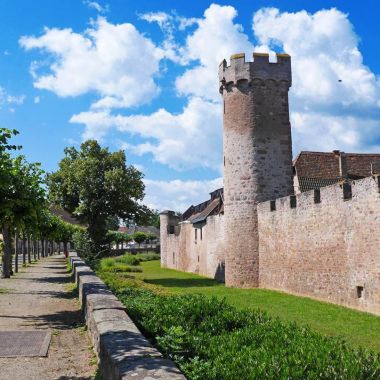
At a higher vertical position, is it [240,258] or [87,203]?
[87,203]

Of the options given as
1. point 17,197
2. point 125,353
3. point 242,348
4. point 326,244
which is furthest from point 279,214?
point 125,353

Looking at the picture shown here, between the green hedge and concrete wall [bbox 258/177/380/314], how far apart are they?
696 cm

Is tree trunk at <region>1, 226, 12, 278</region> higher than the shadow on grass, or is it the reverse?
tree trunk at <region>1, 226, 12, 278</region>

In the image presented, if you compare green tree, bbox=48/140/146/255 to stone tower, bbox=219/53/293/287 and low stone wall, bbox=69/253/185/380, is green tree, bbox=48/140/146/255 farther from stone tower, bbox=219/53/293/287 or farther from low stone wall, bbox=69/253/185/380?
low stone wall, bbox=69/253/185/380

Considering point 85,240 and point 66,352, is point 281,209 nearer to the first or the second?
point 66,352

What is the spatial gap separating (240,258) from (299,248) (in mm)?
3917

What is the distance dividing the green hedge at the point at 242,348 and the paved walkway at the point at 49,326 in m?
1.06

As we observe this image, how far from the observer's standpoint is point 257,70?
878 inches

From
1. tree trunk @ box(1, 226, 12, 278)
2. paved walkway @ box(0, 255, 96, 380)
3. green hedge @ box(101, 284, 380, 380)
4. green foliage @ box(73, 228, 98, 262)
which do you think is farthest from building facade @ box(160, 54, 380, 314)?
tree trunk @ box(1, 226, 12, 278)

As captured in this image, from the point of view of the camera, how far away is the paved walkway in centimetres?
691

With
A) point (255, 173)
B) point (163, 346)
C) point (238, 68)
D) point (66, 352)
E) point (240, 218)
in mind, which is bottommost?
point (66, 352)

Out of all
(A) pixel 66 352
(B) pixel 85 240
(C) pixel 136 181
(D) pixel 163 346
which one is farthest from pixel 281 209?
(C) pixel 136 181

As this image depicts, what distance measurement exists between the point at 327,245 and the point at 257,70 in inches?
358

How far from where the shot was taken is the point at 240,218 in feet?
72.0
